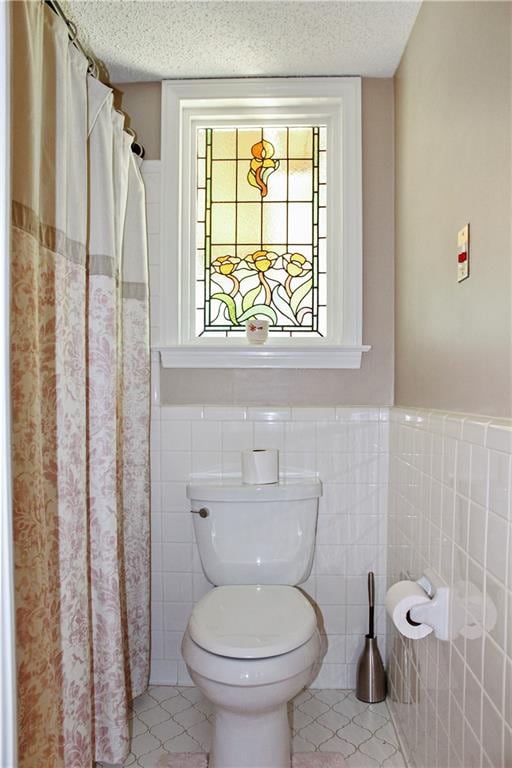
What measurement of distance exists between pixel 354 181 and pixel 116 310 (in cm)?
102

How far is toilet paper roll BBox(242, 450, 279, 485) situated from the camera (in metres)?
1.91

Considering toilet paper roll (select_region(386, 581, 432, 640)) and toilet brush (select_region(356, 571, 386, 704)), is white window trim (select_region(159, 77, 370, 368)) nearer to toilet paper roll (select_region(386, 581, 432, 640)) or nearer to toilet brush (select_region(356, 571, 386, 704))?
toilet brush (select_region(356, 571, 386, 704))

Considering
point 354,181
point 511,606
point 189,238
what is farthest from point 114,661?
point 354,181

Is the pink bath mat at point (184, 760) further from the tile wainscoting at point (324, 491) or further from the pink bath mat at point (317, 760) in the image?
the tile wainscoting at point (324, 491)

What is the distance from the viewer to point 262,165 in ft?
7.19

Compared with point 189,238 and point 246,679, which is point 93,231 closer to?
point 189,238

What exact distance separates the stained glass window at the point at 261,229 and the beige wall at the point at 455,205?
1.27 feet

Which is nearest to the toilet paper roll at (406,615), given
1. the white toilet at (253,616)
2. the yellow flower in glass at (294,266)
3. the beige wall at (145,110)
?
the white toilet at (253,616)

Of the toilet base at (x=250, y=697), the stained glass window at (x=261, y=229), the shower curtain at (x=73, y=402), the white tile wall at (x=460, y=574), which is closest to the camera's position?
the white tile wall at (x=460, y=574)

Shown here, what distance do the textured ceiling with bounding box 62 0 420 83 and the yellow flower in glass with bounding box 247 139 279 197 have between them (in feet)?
0.85

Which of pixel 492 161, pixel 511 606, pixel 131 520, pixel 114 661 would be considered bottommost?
pixel 114 661

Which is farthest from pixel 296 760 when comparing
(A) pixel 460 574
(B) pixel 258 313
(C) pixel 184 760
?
(B) pixel 258 313

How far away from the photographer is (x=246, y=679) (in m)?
1.35

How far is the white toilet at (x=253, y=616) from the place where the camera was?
4.51 feet
